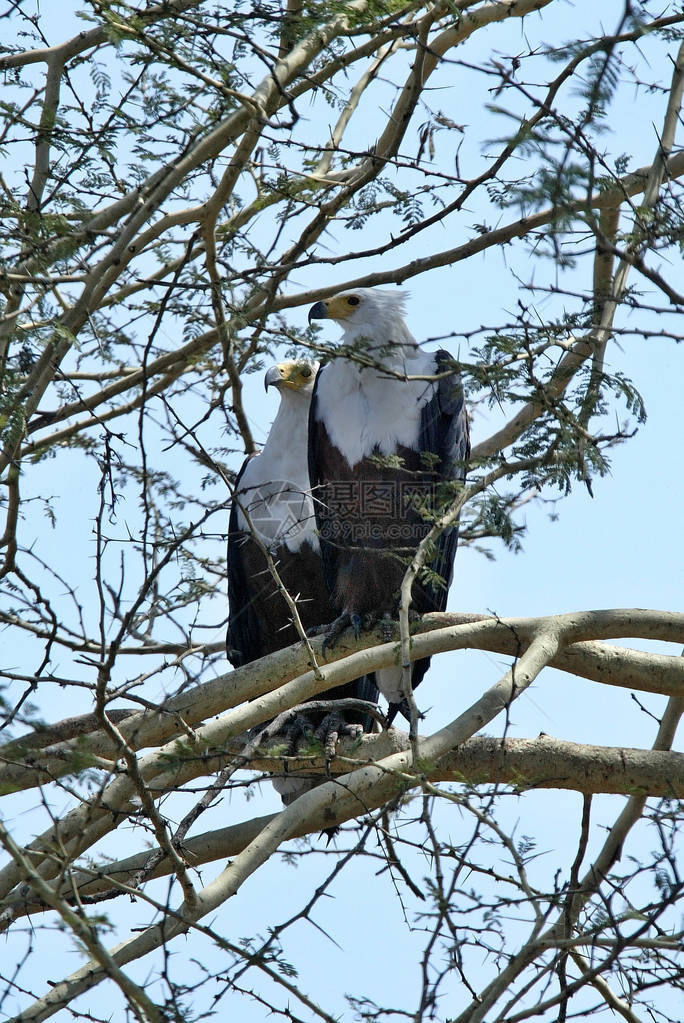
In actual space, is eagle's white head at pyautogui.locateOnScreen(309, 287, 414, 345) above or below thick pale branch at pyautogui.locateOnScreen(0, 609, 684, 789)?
above

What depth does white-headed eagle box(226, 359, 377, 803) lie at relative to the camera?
5.98m

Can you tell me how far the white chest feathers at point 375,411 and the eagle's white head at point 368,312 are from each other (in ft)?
1.25

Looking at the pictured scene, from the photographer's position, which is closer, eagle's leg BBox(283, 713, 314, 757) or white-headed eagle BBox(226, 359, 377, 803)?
eagle's leg BBox(283, 713, 314, 757)

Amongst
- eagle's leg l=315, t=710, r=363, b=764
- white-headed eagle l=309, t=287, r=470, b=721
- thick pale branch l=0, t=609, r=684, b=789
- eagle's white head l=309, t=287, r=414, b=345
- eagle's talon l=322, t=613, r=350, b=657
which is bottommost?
thick pale branch l=0, t=609, r=684, b=789

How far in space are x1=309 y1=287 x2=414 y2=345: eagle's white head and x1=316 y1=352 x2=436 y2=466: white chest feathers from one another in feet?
1.25

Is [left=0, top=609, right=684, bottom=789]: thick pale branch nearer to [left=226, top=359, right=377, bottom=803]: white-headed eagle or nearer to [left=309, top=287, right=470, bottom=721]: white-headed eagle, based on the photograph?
[left=309, top=287, right=470, bottom=721]: white-headed eagle

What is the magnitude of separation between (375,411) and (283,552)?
1160 mm

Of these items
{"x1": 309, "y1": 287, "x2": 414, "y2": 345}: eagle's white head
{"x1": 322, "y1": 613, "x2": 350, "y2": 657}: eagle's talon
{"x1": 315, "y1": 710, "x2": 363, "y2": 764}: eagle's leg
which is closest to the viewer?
{"x1": 322, "y1": 613, "x2": 350, "y2": 657}: eagle's talon

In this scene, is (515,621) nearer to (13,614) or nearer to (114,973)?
(13,614)

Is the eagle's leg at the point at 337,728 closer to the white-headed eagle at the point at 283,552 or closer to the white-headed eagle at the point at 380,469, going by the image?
the white-headed eagle at the point at 283,552

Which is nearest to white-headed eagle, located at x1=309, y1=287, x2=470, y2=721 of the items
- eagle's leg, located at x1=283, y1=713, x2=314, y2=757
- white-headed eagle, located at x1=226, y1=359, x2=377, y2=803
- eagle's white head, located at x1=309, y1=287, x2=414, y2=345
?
eagle's white head, located at x1=309, y1=287, x2=414, y2=345

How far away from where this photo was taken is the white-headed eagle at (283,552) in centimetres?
598

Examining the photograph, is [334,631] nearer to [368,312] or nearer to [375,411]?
[375,411]

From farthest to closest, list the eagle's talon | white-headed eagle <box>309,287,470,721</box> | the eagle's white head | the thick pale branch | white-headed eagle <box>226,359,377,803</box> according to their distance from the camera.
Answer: white-headed eagle <box>226,359,377,803</box> → the eagle's white head → white-headed eagle <box>309,287,470,721</box> → the eagle's talon → the thick pale branch
